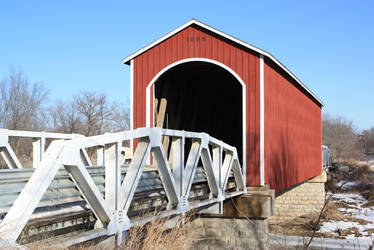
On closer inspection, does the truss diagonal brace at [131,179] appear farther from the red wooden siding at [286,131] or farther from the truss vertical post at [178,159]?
the red wooden siding at [286,131]

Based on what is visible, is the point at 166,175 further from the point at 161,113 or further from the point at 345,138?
the point at 345,138

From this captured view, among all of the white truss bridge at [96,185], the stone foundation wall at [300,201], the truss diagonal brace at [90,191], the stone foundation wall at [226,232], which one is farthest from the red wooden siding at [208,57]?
the stone foundation wall at [300,201]

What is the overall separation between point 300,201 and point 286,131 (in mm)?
8522

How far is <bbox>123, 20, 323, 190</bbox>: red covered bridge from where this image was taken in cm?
1026

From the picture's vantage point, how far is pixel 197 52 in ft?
35.6

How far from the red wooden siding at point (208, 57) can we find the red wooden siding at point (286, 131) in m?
0.39

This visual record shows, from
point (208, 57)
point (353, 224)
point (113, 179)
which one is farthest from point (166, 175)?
point (353, 224)

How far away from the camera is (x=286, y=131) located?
43.5ft

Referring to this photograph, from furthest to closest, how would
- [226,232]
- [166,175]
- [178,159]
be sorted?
[226,232] < [178,159] < [166,175]

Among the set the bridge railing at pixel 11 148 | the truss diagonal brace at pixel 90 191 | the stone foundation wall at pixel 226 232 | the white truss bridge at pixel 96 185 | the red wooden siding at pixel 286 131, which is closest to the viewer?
the white truss bridge at pixel 96 185

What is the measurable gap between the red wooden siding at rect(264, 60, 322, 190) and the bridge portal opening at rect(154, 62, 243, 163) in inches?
42.7

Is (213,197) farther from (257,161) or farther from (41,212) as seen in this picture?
(41,212)

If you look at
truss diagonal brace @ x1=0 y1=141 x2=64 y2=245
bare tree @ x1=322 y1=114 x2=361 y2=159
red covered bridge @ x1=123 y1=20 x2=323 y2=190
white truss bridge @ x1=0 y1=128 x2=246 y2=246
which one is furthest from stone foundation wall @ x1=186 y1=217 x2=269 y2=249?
bare tree @ x1=322 y1=114 x2=361 y2=159

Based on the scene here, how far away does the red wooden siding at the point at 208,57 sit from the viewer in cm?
1023
